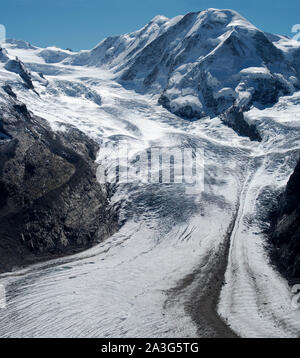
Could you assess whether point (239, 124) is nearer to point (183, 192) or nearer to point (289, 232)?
point (183, 192)

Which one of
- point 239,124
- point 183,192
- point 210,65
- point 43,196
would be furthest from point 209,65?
point 43,196

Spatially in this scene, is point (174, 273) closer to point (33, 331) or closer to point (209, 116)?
point (33, 331)

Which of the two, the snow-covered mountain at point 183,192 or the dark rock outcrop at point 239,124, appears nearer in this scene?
the snow-covered mountain at point 183,192

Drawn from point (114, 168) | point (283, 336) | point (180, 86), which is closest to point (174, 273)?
point (283, 336)

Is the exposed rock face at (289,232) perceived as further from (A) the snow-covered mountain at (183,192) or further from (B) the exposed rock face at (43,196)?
(B) the exposed rock face at (43,196)

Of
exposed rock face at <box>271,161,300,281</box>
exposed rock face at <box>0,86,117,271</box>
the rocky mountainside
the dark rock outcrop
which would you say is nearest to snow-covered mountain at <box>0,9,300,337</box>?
the dark rock outcrop

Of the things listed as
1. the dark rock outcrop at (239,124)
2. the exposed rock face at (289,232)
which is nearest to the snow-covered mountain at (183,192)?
the dark rock outcrop at (239,124)
